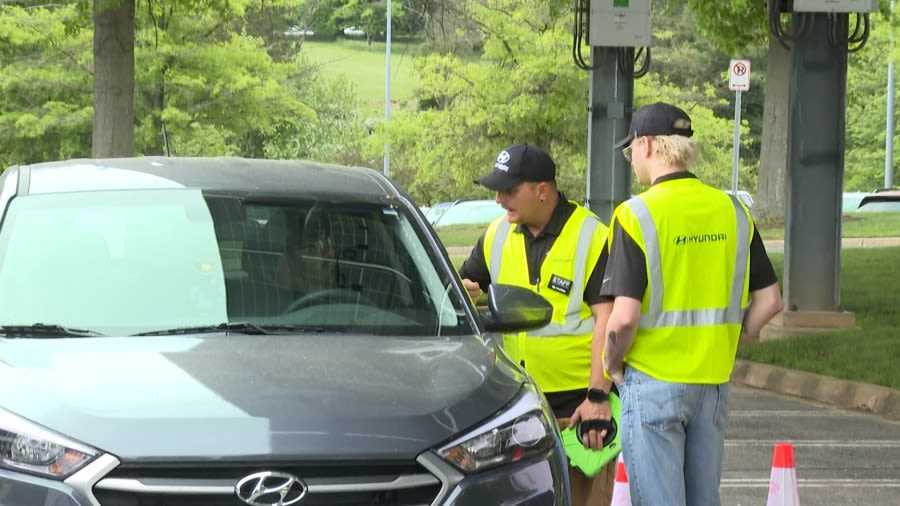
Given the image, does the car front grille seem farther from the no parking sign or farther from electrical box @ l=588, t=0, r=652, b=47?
the no parking sign

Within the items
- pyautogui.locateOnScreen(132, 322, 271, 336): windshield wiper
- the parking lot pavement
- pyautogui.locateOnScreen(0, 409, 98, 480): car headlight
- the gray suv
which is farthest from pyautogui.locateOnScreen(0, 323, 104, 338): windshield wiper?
the parking lot pavement

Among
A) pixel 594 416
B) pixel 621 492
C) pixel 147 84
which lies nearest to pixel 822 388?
pixel 621 492

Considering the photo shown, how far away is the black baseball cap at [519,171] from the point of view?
5590 millimetres

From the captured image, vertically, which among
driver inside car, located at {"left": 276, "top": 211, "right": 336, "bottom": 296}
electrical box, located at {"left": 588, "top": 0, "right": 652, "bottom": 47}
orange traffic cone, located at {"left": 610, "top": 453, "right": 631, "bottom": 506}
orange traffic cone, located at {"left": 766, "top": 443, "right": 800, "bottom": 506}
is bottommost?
orange traffic cone, located at {"left": 610, "top": 453, "right": 631, "bottom": 506}

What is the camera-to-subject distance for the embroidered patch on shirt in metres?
5.50

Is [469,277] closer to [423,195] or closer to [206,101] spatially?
[206,101]

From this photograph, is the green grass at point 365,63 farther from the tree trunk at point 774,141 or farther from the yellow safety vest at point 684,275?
the yellow safety vest at point 684,275

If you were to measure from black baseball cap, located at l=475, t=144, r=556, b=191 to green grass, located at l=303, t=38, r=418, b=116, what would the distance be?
93962 millimetres

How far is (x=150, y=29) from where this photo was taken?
36.0 metres

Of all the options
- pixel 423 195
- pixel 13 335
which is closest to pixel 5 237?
pixel 13 335

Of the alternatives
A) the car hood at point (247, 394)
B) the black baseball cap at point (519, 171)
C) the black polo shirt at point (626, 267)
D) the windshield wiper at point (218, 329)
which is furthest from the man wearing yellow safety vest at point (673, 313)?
the windshield wiper at point (218, 329)

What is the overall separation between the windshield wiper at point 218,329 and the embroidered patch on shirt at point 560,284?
118cm

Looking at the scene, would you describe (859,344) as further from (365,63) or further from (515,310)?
(365,63)

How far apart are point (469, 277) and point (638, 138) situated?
1289 mm
